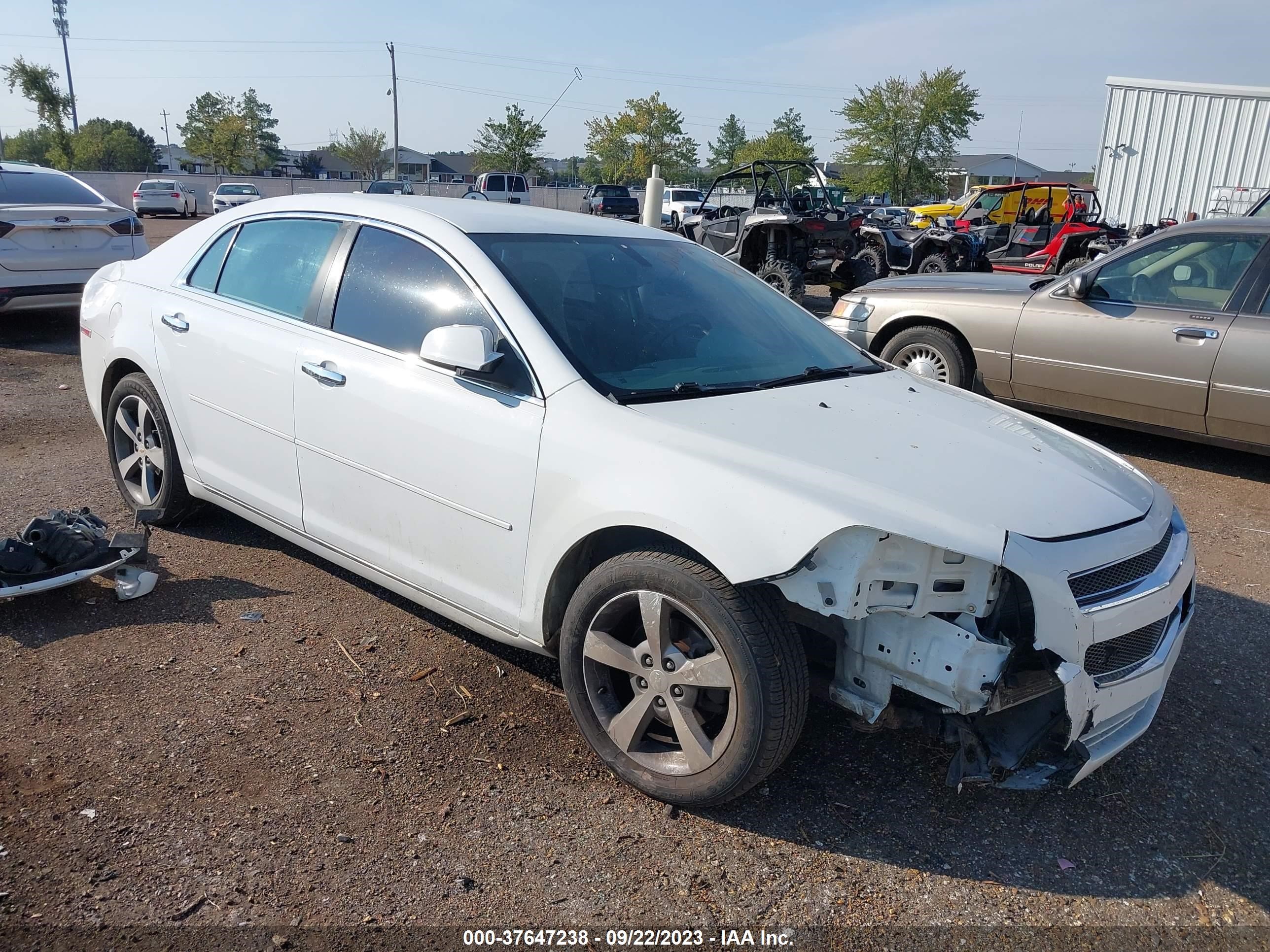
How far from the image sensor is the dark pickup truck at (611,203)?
32594 mm

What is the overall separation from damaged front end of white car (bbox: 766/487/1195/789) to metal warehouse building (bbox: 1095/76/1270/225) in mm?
20997

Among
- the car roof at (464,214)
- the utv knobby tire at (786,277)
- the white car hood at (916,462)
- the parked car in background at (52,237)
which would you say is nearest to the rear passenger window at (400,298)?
the car roof at (464,214)

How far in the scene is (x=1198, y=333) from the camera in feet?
19.2

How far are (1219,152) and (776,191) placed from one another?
12140 millimetres

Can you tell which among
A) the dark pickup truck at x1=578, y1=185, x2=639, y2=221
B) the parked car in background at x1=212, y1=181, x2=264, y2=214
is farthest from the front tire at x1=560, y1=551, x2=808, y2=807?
the parked car in background at x1=212, y1=181, x2=264, y2=214

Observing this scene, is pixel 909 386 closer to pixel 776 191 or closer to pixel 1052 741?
pixel 1052 741

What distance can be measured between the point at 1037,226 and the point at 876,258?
133 inches

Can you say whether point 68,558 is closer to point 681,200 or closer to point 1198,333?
point 1198,333

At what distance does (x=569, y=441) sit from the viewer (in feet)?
9.01

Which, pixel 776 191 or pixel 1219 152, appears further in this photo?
pixel 1219 152

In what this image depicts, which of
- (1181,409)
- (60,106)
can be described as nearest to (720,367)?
(1181,409)

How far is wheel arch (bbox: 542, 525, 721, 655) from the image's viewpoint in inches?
107

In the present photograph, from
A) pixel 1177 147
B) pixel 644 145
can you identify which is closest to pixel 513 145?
pixel 644 145

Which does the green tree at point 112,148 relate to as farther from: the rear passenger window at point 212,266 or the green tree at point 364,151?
the rear passenger window at point 212,266
